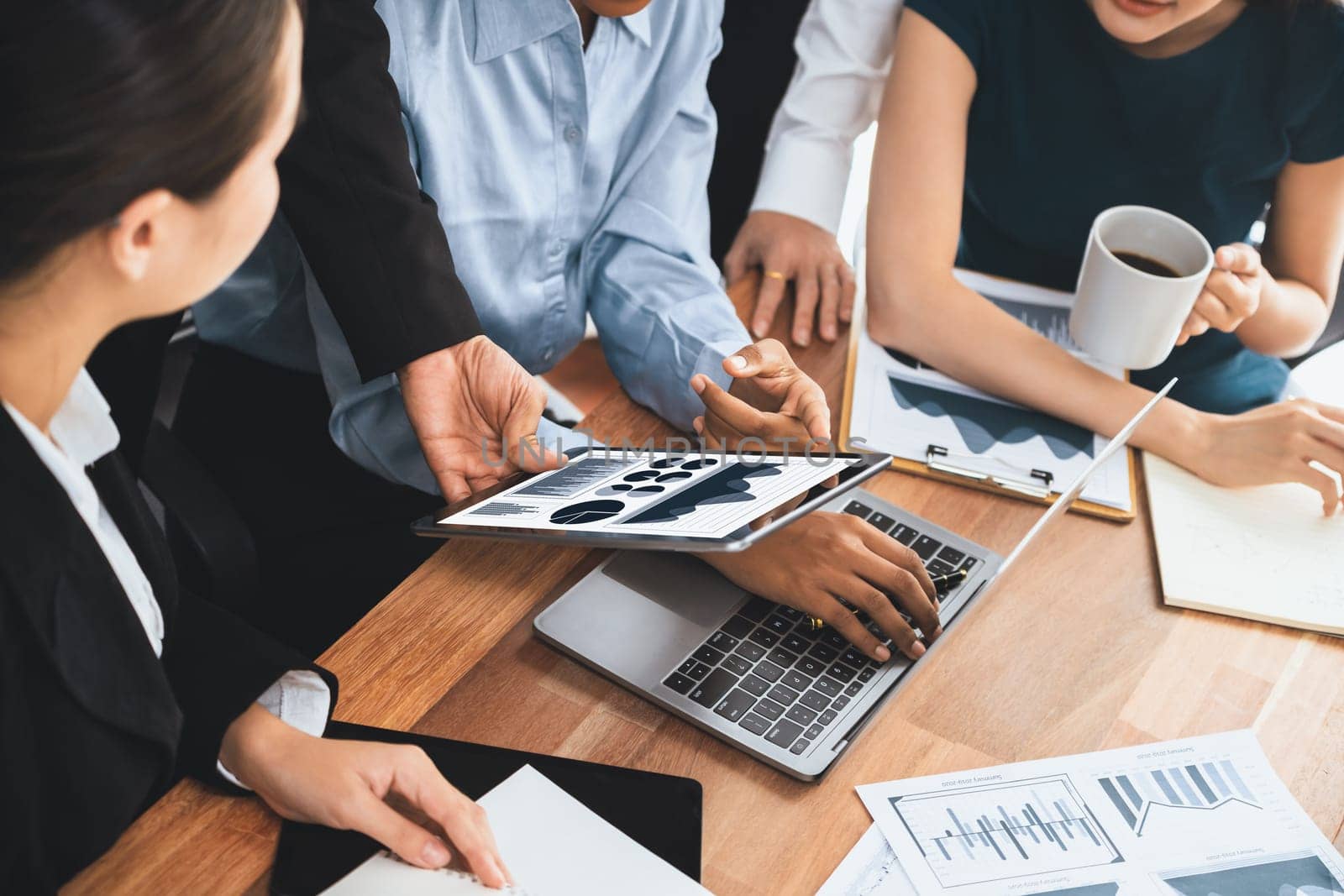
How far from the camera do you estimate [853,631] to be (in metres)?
0.95

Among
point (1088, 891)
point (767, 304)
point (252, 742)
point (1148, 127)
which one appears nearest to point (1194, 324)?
point (1148, 127)

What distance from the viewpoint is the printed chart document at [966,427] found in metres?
1.18

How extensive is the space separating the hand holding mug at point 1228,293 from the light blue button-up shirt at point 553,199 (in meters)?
0.52

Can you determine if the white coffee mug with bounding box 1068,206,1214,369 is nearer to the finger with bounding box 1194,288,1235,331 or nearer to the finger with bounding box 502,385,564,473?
the finger with bounding box 1194,288,1235,331

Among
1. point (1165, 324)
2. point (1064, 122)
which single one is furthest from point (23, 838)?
point (1064, 122)

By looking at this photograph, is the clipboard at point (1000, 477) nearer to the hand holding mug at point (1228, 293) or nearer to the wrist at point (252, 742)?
the hand holding mug at point (1228, 293)

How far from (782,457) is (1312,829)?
0.51m

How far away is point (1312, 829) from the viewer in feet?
2.83

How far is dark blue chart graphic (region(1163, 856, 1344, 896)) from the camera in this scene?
31.9 inches

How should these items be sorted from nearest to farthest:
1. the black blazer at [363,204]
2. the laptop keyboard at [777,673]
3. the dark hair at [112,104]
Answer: the dark hair at [112,104], the laptop keyboard at [777,673], the black blazer at [363,204]

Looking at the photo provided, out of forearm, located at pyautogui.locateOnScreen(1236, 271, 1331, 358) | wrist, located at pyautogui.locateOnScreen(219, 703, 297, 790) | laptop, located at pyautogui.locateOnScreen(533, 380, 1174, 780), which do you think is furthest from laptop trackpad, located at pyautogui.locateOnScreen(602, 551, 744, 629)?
forearm, located at pyautogui.locateOnScreen(1236, 271, 1331, 358)

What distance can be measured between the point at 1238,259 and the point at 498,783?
3.29ft

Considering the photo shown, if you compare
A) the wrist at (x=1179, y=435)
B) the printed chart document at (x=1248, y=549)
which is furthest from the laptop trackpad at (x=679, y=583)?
the wrist at (x=1179, y=435)

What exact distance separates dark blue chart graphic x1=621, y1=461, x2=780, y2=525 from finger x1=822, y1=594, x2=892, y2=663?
0.15 meters
